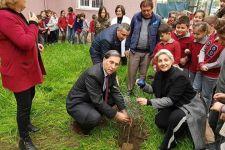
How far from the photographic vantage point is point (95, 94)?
146 inches

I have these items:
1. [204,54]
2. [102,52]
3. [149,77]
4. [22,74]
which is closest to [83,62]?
[149,77]

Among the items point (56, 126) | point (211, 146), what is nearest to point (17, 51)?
point (56, 126)

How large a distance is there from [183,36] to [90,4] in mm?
11364

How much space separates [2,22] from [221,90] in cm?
235

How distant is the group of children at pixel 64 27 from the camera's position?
11875 mm

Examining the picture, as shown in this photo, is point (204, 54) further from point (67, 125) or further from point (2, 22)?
point (2, 22)

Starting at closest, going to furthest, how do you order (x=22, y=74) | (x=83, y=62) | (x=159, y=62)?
(x=22, y=74), (x=159, y=62), (x=83, y=62)

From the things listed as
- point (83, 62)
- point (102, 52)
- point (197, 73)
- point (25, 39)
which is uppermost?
point (25, 39)

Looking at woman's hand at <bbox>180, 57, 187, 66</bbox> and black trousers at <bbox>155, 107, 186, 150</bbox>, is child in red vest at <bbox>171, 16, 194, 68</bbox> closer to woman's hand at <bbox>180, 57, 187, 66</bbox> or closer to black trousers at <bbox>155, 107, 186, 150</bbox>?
woman's hand at <bbox>180, 57, 187, 66</bbox>

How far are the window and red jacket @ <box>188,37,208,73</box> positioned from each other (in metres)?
11.2

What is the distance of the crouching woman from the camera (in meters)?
3.56

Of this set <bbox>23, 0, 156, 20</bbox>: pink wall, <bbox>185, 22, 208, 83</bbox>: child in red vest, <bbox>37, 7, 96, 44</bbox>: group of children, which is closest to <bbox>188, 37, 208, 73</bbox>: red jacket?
<bbox>185, 22, 208, 83</bbox>: child in red vest

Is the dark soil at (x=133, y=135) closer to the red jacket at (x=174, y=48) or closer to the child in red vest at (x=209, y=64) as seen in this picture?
the child in red vest at (x=209, y=64)

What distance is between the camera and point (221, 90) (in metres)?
3.23
